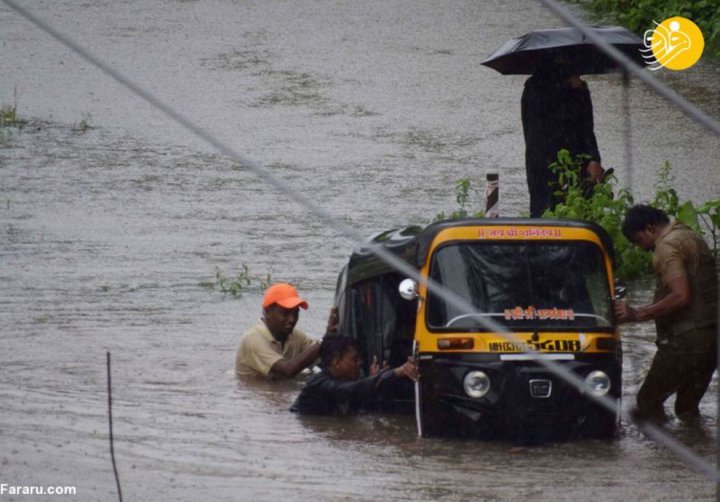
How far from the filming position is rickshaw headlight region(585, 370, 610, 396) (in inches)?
399

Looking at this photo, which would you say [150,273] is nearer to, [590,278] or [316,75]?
[590,278]

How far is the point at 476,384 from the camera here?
33.1ft

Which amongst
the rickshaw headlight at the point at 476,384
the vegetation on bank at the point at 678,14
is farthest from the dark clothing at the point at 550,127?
the vegetation on bank at the point at 678,14

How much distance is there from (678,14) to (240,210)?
9961 millimetres

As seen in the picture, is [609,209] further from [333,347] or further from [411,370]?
[411,370]

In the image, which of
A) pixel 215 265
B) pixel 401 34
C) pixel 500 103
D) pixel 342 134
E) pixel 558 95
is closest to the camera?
pixel 558 95

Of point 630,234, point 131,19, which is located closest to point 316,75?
point 131,19

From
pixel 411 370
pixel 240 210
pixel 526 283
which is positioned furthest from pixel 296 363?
pixel 240 210

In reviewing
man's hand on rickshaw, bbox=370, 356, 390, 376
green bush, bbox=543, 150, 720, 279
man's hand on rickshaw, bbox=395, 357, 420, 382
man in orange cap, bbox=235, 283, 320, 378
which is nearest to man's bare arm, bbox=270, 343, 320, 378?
man in orange cap, bbox=235, 283, 320, 378

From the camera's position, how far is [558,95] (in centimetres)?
1552

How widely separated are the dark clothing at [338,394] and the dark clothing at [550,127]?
5.17 metres

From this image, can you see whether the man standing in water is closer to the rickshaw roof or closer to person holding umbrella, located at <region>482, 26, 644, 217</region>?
the rickshaw roof

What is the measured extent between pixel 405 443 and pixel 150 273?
6.39 m

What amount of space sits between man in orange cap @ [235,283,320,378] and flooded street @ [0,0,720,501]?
256 mm
